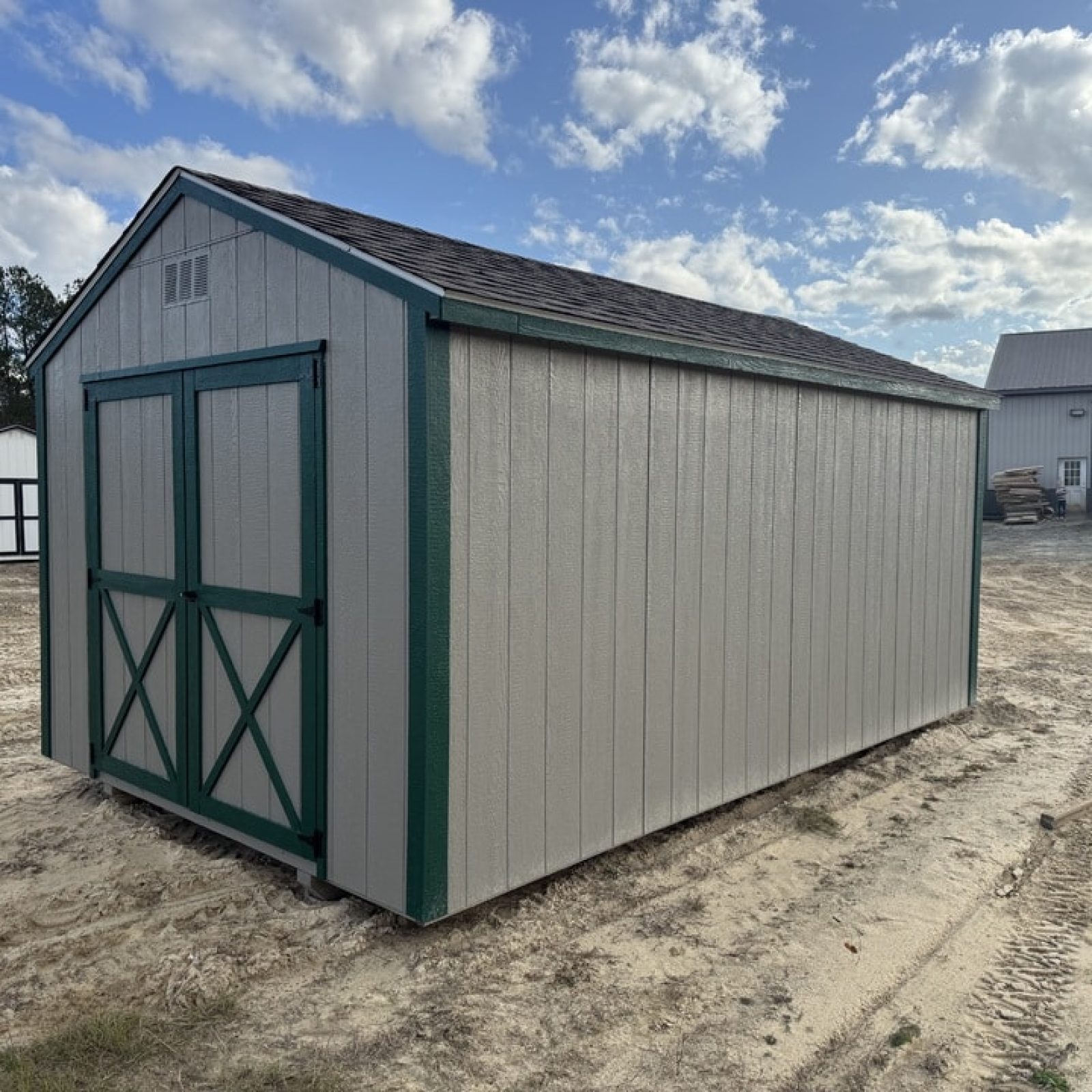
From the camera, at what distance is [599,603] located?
13.9 ft

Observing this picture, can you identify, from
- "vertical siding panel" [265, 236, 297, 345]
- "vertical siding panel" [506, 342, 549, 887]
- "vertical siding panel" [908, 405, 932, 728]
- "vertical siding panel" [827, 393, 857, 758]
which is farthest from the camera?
"vertical siding panel" [908, 405, 932, 728]

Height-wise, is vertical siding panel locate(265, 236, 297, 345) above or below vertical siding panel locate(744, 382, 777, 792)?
above

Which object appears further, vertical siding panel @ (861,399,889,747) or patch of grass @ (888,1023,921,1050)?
vertical siding panel @ (861,399,889,747)

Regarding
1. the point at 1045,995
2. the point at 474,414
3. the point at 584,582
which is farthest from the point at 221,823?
the point at 1045,995

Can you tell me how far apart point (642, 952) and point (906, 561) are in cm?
384

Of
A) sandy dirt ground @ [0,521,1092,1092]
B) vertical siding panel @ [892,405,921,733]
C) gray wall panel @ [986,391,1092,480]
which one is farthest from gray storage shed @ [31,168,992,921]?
gray wall panel @ [986,391,1092,480]

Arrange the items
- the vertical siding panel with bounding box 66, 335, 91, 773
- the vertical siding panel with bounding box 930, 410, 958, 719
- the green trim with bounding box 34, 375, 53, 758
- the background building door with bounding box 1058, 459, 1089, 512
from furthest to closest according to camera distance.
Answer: the background building door with bounding box 1058, 459, 1089, 512, the vertical siding panel with bounding box 930, 410, 958, 719, the green trim with bounding box 34, 375, 53, 758, the vertical siding panel with bounding box 66, 335, 91, 773

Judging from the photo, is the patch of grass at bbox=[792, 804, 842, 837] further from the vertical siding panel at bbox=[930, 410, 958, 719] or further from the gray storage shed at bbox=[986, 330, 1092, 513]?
the gray storage shed at bbox=[986, 330, 1092, 513]

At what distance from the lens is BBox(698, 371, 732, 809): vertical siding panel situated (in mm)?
4824

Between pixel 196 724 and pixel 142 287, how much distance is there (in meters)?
2.23

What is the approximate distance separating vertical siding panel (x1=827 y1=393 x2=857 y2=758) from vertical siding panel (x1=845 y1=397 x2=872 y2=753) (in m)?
0.03

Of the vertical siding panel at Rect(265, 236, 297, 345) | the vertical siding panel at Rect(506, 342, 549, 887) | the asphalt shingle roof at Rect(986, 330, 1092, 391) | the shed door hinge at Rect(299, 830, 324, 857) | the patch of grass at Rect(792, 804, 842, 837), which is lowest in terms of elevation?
the patch of grass at Rect(792, 804, 842, 837)

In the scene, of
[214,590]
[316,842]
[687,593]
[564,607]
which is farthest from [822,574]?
[214,590]

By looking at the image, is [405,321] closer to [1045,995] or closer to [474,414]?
[474,414]
